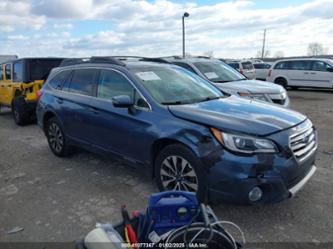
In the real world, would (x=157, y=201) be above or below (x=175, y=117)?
below

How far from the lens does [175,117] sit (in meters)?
3.66

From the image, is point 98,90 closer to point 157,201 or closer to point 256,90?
point 157,201

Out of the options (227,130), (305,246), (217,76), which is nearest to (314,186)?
(305,246)

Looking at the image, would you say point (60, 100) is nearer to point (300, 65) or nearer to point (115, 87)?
point (115, 87)

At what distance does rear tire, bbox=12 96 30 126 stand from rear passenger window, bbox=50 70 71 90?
3486mm

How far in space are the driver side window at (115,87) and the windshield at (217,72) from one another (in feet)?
13.0

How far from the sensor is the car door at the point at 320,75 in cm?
1537

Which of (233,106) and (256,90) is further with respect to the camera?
(256,90)

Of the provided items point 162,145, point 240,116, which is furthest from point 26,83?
point 240,116

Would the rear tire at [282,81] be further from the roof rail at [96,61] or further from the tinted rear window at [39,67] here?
the roof rail at [96,61]

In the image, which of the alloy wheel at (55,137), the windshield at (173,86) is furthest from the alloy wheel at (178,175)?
the alloy wheel at (55,137)

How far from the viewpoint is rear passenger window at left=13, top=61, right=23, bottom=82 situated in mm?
9422

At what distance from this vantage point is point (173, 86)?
4414mm

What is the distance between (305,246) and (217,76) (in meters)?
5.82
